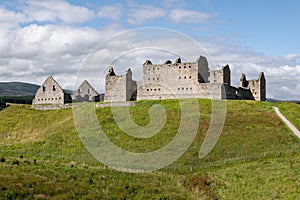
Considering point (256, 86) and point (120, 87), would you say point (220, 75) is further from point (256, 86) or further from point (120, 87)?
point (120, 87)

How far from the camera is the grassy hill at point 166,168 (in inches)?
984

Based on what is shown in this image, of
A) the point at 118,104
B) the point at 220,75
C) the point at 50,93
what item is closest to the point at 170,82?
the point at 220,75

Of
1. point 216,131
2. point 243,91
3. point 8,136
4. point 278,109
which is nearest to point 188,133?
point 216,131

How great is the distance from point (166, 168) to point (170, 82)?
144 feet

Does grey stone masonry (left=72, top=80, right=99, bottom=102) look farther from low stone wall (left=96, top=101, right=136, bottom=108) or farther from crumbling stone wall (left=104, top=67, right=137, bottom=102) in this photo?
low stone wall (left=96, top=101, right=136, bottom=108)

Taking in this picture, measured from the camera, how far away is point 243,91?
8038 centimetres

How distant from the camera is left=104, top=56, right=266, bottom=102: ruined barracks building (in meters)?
76.6

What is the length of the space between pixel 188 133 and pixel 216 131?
12.0 feet

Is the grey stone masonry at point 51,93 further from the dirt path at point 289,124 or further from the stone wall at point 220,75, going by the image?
the dirt path at point 289,124

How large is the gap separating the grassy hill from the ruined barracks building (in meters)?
8.88

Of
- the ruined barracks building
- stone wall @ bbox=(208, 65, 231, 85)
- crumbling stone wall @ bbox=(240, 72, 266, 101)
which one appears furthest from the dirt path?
crumbling stone wall @ bbox=(240, 72, 266, 101)

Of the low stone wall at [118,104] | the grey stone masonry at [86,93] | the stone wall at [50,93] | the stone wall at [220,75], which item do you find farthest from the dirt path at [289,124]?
the stone wall at [50,93]

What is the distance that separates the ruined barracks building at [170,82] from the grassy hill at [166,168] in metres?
8.88

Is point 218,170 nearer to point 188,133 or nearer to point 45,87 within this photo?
point 188,133
